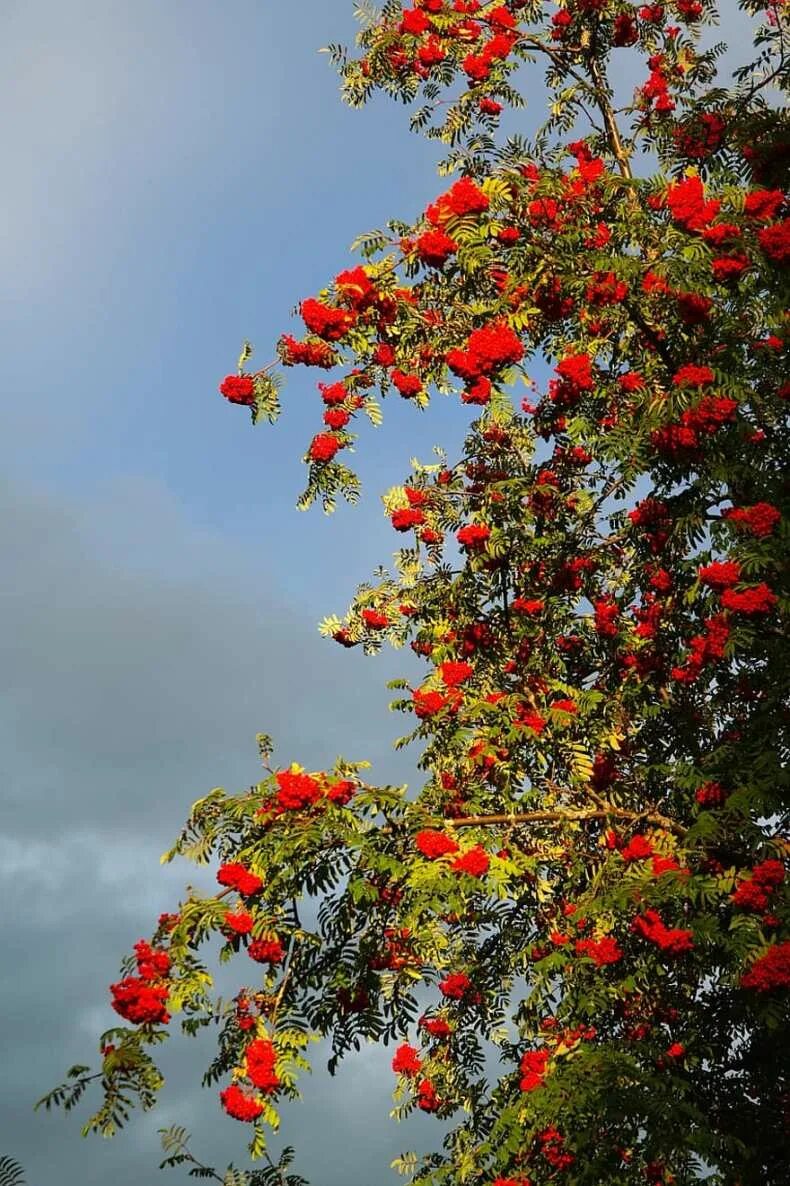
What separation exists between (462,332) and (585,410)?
160 centimetres

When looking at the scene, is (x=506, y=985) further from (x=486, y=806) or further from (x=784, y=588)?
(x=784, y=588)

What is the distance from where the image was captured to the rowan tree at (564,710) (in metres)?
9.14

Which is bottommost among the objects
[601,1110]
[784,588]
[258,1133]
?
[601,1110]

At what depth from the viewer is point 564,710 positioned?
11000 mm

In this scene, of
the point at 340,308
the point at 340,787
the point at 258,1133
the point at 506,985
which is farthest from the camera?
the point at 506,985

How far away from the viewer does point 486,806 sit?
11039mm

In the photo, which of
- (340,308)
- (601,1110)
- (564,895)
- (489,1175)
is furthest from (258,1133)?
(340,308)

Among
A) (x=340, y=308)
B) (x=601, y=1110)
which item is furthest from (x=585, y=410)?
(x=601, y=1110)

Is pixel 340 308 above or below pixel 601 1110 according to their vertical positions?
above

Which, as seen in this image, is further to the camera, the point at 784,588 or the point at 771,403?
the point at 771,403

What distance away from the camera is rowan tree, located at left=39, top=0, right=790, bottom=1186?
30.0 feet

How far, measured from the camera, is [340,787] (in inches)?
370

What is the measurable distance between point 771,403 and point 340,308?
3.87 m

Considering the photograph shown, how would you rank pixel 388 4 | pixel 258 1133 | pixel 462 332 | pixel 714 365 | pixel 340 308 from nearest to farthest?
pixel 258 1133
pixel 714 365
pixel 340 308
pixel 462 332
pixel 388 4
